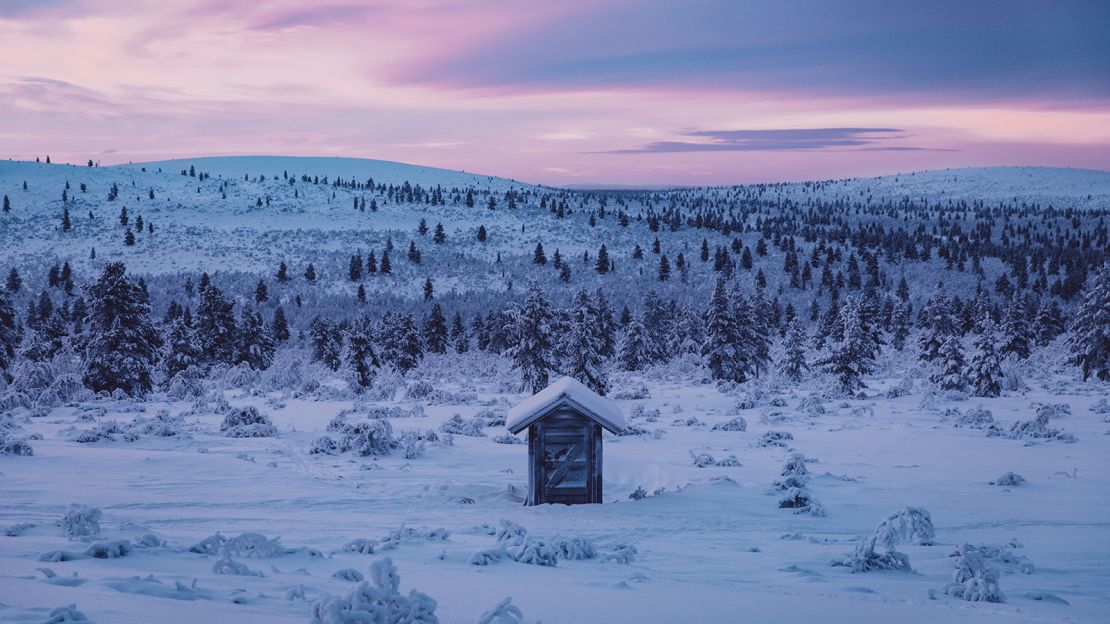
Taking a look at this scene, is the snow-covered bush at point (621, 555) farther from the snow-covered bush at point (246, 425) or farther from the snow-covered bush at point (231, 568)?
the snow-covered bush at point (246, 425)

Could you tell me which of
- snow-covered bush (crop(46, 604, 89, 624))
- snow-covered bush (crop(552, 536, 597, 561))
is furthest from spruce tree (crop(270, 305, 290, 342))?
snow-covered bush (crop(46, 604, 89, 624))

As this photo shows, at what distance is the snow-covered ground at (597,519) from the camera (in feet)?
Answer: 23.4

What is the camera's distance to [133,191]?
156125 mm

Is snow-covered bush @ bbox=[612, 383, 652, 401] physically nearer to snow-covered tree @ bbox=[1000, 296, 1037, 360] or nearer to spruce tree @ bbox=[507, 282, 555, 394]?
spruce tree @ bbox=[507, 282, 555, 394]

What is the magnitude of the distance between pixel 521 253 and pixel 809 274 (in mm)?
41913

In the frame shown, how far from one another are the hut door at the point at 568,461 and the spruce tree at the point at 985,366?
23.0m

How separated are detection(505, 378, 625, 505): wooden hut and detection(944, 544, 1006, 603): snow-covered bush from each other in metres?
6.75

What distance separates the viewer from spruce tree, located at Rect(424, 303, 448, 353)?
6536cm

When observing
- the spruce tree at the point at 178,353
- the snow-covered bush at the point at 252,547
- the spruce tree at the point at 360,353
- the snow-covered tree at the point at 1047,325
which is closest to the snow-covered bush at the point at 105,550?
the snow-covered bush at the point at 252,547

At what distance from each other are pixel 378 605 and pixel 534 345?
107 ft

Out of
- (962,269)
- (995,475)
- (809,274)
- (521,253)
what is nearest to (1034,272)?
(962,269)

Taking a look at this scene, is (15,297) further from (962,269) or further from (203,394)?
(962,269)

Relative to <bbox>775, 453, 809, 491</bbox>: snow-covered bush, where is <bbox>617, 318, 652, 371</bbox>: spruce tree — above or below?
below

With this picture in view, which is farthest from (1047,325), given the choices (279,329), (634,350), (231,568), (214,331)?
(231,568)
